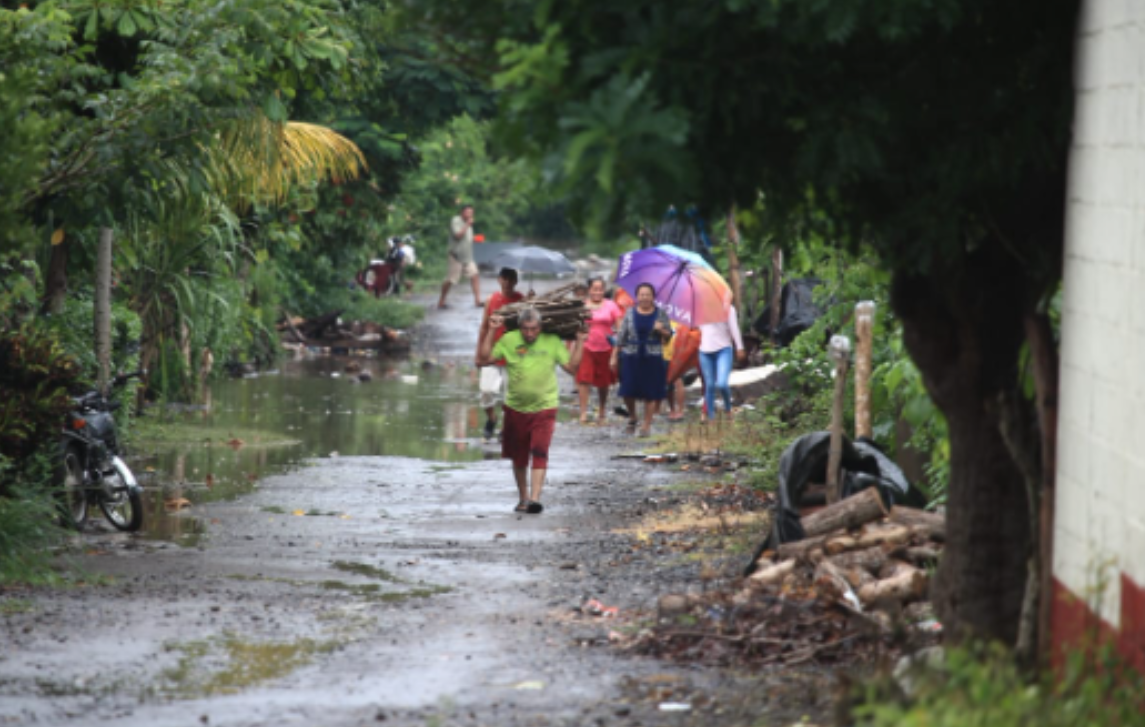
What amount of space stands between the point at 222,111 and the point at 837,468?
189 inches

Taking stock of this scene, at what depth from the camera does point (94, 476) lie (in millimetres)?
13086

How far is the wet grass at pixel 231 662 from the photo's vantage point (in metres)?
8.01

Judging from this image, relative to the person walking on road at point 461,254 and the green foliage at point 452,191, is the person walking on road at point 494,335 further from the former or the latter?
the person walking on road at point 461,254

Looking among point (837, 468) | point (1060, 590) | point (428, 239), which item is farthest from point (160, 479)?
point (428, 239)

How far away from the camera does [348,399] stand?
23.9m

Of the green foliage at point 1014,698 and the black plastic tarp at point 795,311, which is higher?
the black plastic tarp at point 795,311

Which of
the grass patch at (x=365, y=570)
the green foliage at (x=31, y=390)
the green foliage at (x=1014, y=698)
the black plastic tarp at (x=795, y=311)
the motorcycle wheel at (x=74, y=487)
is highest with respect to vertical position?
the black plastic tarp at (x=795, y=311)

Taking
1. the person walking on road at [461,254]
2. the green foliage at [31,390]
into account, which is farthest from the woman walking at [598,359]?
the person walking on road at [461,254]

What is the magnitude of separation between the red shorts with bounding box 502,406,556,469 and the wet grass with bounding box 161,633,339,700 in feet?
18.8

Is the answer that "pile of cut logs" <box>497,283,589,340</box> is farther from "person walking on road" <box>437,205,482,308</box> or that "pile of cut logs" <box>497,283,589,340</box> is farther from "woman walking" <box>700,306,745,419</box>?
"person walking on road" <box>437,205,482,308</box>

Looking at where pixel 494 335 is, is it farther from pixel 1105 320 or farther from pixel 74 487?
pixel 1105 320

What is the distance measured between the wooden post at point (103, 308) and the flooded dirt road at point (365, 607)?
3.38 feet

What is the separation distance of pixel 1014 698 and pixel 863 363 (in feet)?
20.2

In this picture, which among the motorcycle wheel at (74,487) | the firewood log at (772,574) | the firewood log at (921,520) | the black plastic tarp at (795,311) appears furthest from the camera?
the black plastic tarp at (795,311)
